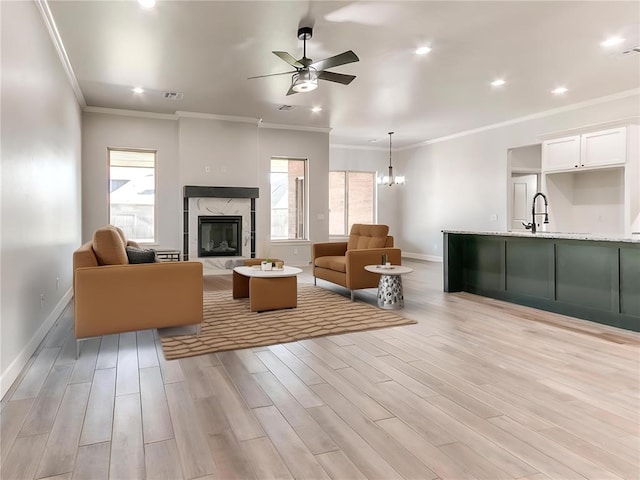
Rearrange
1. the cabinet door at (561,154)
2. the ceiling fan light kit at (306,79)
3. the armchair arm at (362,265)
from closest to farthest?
the ceiling fan light kit at (306,79)
the armchair arm at (362,265)
the cabinet door at (561,154)

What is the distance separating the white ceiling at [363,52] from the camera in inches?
147

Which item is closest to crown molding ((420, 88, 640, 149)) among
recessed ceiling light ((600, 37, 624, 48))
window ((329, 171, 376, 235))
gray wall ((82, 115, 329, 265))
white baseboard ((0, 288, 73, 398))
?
Answer: recessed ceiling light ((600, 37, 624, 48))

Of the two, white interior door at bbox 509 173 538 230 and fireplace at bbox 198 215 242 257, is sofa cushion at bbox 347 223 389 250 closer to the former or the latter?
fireplace at bbox 198 215 242 257

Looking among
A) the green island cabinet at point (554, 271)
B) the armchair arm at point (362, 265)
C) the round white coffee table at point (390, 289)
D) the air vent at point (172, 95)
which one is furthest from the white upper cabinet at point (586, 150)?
the air vent at point (172, 95)

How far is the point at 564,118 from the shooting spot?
7047 millimetres

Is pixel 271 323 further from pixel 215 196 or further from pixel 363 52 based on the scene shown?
pixel 215 196

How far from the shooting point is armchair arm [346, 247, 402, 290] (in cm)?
527

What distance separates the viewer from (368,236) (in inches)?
242

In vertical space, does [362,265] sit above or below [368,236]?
below

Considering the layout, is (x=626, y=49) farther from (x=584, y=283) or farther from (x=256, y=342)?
(x=256, y=342)

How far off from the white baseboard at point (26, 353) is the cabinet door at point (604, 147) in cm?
731

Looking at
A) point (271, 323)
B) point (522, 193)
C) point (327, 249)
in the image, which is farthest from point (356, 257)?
point (522, 193)

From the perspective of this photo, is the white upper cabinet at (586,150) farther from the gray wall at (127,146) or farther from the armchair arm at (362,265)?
the gray wall at (127,146)

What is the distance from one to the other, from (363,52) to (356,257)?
2.48 metres
